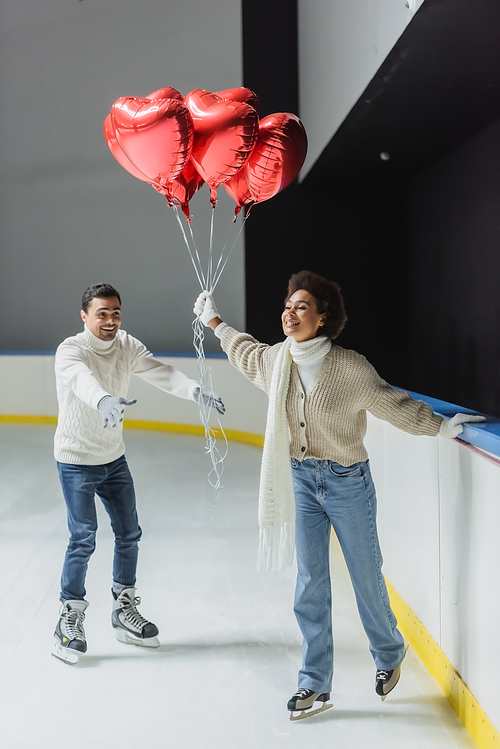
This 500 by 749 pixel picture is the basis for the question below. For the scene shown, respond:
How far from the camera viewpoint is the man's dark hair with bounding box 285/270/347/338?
190 cm

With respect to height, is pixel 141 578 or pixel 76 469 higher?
pixel 76 469

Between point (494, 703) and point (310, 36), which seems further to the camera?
point (310, 36)

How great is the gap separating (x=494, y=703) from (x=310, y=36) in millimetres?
5777

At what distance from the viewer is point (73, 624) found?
7.76ft

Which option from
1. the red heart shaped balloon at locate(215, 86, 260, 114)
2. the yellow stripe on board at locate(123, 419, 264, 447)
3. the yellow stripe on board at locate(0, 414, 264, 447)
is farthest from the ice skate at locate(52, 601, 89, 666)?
the yellow stripe on board at locate(123, 419, 264, 447)

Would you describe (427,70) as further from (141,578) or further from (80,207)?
(80,207)

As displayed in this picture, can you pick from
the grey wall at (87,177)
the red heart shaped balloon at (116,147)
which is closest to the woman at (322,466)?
the red heart shaped balloon at (116,147)

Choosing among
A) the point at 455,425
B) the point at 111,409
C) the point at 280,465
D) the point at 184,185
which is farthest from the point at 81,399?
the point at 455,425

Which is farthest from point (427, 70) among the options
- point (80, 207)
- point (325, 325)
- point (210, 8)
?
point (80, 207)

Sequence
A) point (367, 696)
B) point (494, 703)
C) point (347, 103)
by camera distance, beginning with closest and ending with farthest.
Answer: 1. point (494, 703)
2. point (367, 696)
3. point (347, 103)

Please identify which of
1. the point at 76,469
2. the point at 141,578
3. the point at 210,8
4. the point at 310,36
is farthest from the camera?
the point at 210,8

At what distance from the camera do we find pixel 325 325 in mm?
1923

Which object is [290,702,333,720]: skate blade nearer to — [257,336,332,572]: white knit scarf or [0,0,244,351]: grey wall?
[257,336,332,572]: white knit scarf

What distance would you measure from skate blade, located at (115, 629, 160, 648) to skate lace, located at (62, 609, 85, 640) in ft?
0.55
